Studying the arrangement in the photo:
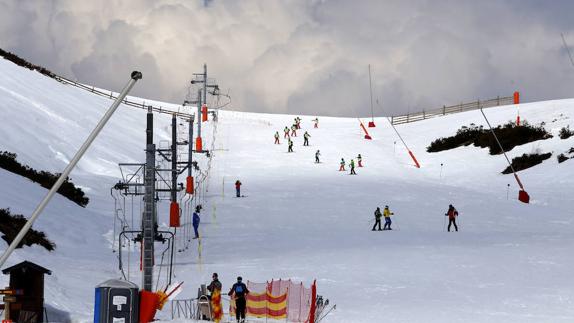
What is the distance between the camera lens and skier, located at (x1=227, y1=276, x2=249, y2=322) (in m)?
19.0

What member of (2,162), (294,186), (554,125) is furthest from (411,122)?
(2,162)

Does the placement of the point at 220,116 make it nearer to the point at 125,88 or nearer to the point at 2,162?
the point at 2,162

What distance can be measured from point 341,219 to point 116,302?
19.3 m

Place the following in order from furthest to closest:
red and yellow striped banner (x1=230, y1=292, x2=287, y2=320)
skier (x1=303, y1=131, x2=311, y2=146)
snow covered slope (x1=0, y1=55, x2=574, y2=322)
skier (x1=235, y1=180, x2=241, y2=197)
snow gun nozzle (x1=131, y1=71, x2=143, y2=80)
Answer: skier (x1=303, y1=131, x2=311, y2=146), skier (x1=235, y1=180, x2=241, y2=197), snow covered slope (x1=0, y1=55, x2=574, y2=322), red and yellow striped banner (x1=230, y1=292, x2=287, y2=320), snow gun nozzle (x1=131, y1=71, x2=143, y2=80)

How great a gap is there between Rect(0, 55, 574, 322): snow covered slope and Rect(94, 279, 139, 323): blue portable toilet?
159 cm

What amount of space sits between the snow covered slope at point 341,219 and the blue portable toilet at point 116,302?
159 centimetres

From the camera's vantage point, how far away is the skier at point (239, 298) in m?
19.0

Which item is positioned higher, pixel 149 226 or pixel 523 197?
pixel 523 197

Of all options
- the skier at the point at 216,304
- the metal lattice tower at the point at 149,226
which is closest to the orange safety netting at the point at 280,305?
the skier at the point at 216,304

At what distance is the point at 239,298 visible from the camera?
1906cm

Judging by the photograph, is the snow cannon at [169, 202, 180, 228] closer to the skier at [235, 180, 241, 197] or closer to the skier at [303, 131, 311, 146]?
the skier at [235, 180, 241, 197]

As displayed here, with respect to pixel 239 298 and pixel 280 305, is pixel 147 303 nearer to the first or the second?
pixel 239 298

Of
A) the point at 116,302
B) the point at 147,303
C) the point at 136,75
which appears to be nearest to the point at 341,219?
the point at 147,303

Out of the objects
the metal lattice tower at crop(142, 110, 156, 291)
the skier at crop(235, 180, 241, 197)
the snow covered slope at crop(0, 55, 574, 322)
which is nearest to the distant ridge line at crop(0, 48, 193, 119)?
the snow covered slope at crop(0, 55, 574, 322)
